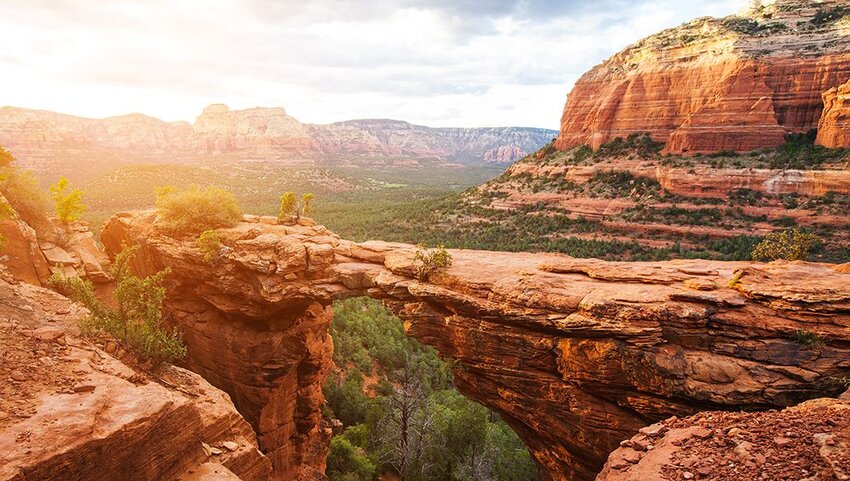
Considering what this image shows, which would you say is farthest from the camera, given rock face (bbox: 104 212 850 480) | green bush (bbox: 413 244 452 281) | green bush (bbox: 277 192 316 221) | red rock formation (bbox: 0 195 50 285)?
green bush (bbox: 277 192 316 221)

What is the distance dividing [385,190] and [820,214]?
114m

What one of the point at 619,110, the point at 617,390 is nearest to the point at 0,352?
the point at 617,390

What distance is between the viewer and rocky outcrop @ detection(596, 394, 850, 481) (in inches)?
270

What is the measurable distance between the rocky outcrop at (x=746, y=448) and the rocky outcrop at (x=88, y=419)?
9.17 meters

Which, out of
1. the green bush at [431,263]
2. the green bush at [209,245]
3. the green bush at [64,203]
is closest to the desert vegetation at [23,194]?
the green bush at [64,203]

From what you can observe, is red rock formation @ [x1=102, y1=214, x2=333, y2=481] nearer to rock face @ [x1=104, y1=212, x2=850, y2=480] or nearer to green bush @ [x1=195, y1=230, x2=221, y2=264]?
rock face @ [x1=104, y1=212, x2=850, y2=480]

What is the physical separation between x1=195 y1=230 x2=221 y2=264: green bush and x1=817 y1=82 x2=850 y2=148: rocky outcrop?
66.0 metres

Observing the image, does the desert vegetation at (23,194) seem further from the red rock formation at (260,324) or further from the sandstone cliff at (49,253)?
the red rock formation at (260,324)

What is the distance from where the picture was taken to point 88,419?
738 cm

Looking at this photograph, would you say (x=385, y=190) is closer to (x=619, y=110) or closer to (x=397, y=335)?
(x=619, y=110)

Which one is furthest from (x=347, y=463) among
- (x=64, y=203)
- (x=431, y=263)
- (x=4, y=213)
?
(x=64, y=203)

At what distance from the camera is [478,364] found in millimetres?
14516

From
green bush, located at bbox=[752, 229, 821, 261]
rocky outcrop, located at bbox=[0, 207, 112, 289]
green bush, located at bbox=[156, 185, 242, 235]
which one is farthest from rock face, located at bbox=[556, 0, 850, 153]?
rocky outcrop, located at bbox=[0, 207, 112, 289]

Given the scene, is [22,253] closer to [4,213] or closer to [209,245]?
[4,213]
